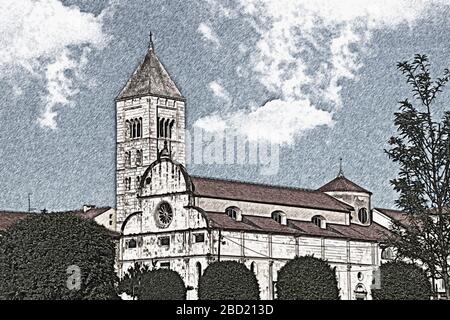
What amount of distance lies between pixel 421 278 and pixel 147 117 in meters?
47.1

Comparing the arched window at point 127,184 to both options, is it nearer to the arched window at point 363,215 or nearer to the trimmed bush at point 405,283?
the arched window at point 363,215

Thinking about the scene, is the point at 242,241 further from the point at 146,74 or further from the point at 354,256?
the point at 146,74

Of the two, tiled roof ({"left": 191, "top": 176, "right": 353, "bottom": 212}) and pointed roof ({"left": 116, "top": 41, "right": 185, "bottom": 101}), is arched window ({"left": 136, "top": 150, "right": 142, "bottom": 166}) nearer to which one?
pointed roof ({"left": 116, "top": 41, "right": 185, "bottom": 101})

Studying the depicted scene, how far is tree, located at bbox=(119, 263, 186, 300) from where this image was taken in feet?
168

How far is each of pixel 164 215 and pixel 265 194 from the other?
332 inches

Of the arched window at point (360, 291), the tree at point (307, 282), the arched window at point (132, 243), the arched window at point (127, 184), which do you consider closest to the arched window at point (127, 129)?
the arched window at point (127, 184)

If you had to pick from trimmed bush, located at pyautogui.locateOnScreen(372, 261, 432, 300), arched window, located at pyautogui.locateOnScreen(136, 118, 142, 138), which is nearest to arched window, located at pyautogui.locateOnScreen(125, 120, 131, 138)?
arched window, located at pyautogui.locateOnScreen(136, 118, 142, 138)

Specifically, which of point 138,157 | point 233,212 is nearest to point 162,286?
point 233,212

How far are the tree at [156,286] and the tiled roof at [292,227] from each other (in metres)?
8.08

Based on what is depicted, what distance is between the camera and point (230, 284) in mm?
46312

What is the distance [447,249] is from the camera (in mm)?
37438

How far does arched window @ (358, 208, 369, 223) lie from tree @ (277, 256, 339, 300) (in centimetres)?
3175

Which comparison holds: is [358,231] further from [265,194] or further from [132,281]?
[132,281]

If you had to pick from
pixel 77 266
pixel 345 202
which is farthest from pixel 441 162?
pixel 345 202
